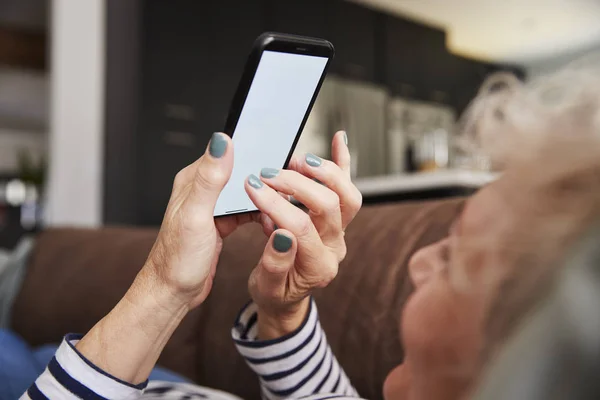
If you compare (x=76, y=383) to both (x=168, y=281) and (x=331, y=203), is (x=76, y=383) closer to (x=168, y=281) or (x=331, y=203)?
(x=168, y=281)

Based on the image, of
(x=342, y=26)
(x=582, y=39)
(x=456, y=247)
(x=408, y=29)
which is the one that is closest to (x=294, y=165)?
(x=456, y=247)

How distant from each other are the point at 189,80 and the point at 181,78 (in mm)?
51

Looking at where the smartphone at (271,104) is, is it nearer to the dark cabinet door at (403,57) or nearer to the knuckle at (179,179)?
the knuckle at (179,179)

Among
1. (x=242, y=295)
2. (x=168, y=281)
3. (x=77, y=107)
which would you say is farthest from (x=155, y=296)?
(x=77, y=107)

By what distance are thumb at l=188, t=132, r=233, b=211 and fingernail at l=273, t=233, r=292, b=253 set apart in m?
0.06

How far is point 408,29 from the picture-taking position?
453 cm

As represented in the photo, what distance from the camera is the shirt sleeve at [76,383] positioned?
41cm

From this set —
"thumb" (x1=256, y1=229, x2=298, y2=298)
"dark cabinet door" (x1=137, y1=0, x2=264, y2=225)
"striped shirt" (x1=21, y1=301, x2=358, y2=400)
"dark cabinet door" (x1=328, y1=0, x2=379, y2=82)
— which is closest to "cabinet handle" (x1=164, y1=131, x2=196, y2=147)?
"dark cabinet door" (x1=137, y1=0, x2=264, y2=225)

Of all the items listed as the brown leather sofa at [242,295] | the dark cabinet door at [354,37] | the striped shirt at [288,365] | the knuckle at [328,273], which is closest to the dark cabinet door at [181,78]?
the dark cabinet door at [354,37]

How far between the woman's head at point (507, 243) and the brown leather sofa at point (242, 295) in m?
0.22

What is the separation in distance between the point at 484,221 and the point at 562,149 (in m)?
0.05

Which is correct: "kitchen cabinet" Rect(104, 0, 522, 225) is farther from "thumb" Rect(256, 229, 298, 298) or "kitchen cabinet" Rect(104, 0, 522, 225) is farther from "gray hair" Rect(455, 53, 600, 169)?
"gray hair" Rect(455, 53, 600, 169)

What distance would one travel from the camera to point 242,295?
826 mm

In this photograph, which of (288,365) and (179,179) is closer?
(179,179)
